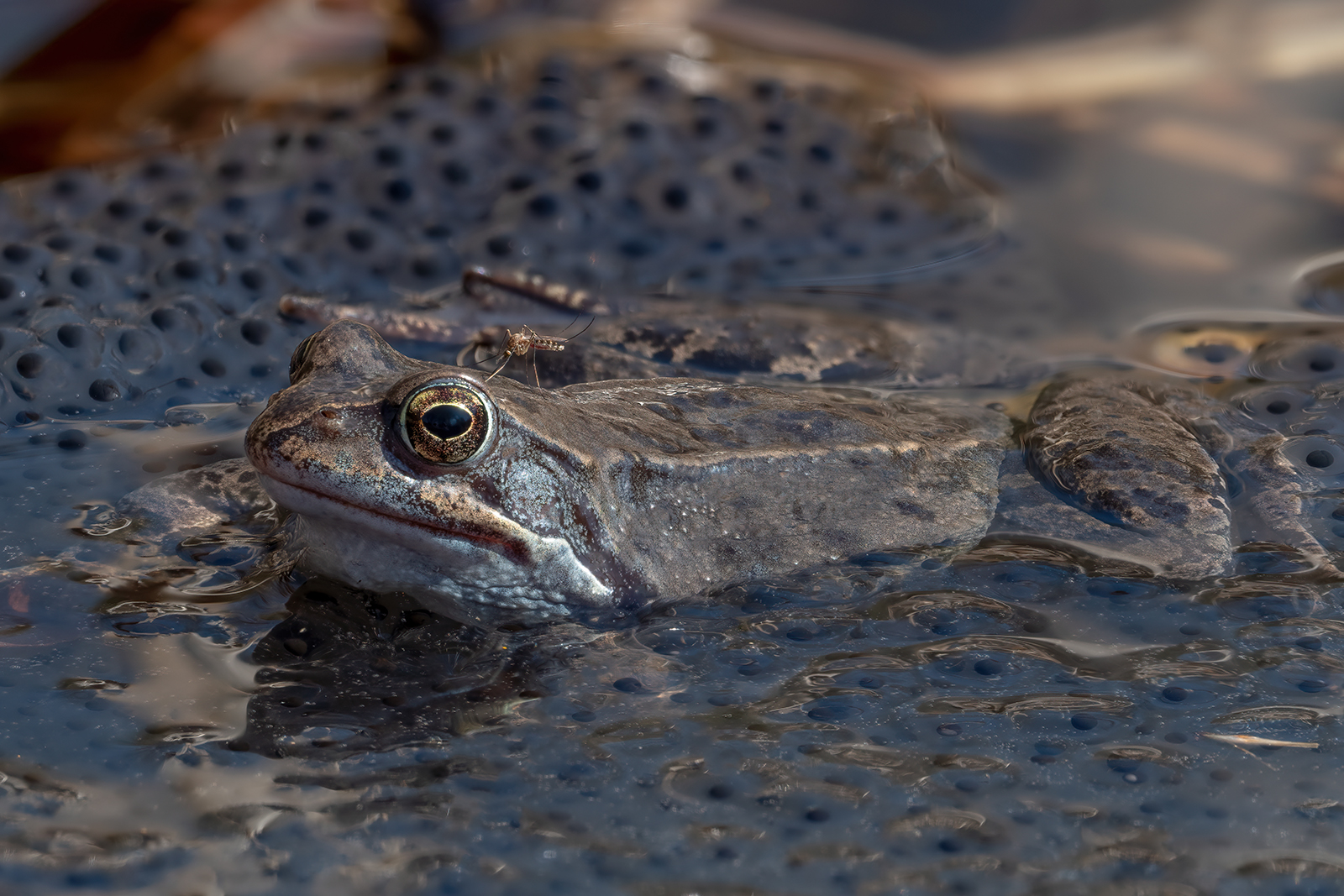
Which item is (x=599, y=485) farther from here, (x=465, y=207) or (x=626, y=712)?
(x=465, y=207)

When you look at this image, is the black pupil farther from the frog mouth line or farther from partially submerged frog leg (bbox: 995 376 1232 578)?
partially submerged frog leg (bbox: 995 376 1232 578)

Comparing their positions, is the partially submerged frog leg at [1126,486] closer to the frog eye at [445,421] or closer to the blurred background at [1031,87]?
the blurred background at [1031,87]

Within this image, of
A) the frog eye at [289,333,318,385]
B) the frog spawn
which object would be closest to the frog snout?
the frog eye at [289,333,318,385]

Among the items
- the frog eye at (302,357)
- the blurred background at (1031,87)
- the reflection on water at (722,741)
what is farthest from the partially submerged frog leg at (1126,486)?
the frog eye at (302,357)

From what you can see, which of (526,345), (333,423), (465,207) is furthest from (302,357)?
(465,207)

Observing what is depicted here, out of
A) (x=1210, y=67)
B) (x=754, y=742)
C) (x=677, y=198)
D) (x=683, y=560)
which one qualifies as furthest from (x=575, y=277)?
(x=1210, y=67)

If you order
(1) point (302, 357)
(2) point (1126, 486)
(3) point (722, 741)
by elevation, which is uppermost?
(1) point (302, 357)

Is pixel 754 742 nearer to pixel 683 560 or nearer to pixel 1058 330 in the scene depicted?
pixel 683 560
